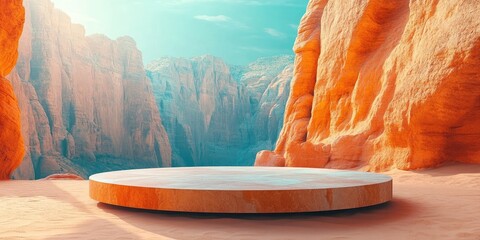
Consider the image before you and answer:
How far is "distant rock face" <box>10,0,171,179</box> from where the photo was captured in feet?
121

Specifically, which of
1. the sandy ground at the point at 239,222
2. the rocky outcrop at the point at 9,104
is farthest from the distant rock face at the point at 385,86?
the rocky outcrop at the point at 9,104

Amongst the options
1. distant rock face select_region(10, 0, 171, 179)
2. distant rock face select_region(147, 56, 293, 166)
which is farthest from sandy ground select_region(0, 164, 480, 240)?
distant rock face select_region(147, 56, 293, 166)

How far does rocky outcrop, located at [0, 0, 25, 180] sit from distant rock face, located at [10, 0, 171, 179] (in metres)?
20.3

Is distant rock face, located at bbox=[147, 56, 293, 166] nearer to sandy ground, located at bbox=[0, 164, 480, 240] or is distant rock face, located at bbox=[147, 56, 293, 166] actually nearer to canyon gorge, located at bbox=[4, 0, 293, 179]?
canyon gorge, located at bbox=[4, 0, 293, 179]

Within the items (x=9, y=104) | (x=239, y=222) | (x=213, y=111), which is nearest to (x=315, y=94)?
(x=9, y=104)

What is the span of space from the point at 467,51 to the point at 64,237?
10949 mm

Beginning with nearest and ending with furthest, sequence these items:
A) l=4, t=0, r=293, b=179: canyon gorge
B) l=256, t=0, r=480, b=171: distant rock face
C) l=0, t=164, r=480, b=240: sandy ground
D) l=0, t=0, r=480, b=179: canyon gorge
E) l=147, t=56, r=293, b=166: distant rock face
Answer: l=0, t=164, r=480, b=240: sandy ground < l=256, t=0, r=480, b=171: distant rock face < l=0, t=0, r=480, b=179: canyon gorge < l=4, t=0, r=293, b=179: canyon gorge < l=147, t=56, r=293, b=166: distant rock face

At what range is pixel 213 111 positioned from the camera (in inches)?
2655

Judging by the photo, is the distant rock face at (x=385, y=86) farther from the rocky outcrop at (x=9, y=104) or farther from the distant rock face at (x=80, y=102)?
the distant rock face at (x=80, y=102)

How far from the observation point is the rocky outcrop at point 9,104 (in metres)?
13.2

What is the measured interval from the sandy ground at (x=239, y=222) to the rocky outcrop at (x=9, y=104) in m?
6.90

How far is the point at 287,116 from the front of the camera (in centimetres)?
2400

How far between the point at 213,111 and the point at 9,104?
54149 millimetres

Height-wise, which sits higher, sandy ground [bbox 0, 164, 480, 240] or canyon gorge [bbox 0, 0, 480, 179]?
canyon gorge [bbox 0, 0, 480, 179]
